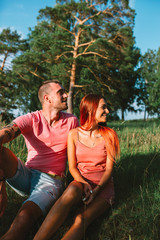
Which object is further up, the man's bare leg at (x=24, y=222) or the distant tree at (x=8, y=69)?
the distant tree at (x=8, y=69)

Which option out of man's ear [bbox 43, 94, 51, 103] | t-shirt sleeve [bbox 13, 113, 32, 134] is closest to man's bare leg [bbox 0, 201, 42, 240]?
t-shirt sleeve [bbox 13, 113, 32, 134]

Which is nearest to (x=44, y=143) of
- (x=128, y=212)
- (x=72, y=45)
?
(x=128, y=212)

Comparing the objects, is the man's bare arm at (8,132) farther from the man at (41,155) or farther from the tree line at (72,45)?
the tree line at (72,45)

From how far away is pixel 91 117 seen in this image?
240cm

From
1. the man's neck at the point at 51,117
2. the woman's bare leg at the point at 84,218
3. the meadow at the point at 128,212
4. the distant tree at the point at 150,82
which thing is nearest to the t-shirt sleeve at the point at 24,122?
the man's neck at the point at 51,117

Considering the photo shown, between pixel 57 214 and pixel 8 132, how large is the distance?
1037 mm

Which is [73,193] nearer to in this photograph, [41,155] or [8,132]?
[41,155]

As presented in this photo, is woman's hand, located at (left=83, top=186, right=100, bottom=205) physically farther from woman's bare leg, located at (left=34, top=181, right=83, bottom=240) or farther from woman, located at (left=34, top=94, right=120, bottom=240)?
woman's bare leg, located at (left=34, top=181, right=83, bottom=240)

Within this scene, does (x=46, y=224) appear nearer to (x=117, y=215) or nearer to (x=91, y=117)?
(x=117, y=215)

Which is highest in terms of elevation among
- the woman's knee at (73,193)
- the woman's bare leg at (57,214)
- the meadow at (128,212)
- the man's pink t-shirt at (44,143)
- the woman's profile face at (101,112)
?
the woman's profile face at (101,112)

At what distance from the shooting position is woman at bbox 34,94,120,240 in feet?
6.66

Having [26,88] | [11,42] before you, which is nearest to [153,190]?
[26,88]

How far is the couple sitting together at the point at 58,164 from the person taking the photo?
189 centimetres

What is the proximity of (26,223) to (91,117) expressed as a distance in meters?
1.30
